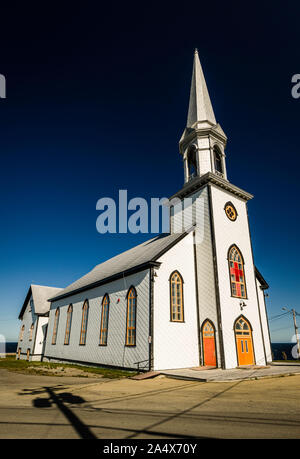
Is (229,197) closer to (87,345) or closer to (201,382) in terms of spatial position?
(201,382)

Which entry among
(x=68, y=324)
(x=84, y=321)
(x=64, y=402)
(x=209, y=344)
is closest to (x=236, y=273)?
(x=209, y=344)

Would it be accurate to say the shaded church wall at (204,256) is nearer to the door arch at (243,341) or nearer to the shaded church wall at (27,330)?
the door arch at (243,341)

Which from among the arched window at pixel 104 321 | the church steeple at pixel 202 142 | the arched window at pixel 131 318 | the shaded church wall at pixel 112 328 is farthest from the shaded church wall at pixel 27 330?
the church steeple at pixel 202 142

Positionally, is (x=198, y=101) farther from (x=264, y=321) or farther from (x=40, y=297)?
(x=40, y=297)

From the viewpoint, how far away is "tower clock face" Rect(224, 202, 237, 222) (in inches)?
860

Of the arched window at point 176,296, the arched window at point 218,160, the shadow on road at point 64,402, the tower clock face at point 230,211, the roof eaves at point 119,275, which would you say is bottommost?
the shadow on road at point 64,402

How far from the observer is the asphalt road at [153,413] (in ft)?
17.0

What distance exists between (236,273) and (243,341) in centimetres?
463

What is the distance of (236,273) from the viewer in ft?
66.2

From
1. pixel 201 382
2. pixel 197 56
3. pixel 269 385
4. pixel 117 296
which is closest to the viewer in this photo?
pixel 269 385

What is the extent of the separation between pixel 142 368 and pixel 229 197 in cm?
1442

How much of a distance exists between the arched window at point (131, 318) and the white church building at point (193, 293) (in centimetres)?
6

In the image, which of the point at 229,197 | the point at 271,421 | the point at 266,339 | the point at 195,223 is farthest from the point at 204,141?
the point at 271,421
